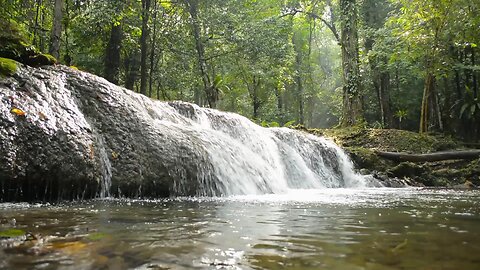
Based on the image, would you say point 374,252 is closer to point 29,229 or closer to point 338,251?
point 338,251

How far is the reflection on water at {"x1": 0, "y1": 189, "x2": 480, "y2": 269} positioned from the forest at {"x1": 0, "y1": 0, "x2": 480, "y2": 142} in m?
6.69

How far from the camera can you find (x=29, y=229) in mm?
2557

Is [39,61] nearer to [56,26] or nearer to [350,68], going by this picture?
[56,26]

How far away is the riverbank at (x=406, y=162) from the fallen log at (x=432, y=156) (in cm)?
15

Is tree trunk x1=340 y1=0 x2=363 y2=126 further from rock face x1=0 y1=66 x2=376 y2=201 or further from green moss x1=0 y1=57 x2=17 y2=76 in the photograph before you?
green moss x1=0 y1=57 x2=17 y2=76

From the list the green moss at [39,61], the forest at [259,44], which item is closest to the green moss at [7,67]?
the green moss at [39,61]

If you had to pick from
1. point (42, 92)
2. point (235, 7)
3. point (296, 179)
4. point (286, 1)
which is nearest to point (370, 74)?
point (286, 1)

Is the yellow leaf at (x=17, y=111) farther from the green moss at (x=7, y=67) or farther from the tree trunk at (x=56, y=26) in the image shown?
the tree trunk at (x=56, y=26)

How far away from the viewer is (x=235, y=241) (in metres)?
2.29

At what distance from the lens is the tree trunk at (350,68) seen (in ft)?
55.4

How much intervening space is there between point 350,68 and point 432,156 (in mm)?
6025

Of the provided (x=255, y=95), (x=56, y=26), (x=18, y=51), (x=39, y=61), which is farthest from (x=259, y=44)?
(x=18, y=51)

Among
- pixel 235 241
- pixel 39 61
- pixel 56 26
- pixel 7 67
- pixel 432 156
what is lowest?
pixel 235 241

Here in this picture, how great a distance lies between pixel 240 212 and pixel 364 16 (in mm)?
21910
